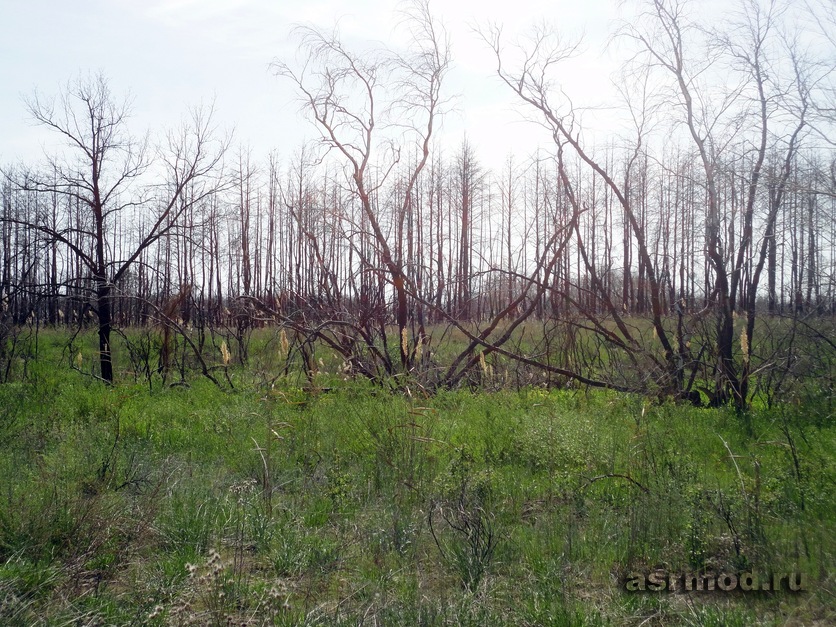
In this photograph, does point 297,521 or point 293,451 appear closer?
point 297,521

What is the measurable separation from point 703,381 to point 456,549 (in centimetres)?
814

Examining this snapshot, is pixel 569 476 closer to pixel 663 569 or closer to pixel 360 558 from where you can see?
pixel 663 569

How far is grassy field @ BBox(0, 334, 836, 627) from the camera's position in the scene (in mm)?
3604

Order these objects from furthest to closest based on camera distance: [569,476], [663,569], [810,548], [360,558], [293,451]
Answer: [293,451] < [569,476] < [360,558] < [663,569] < [810,548]

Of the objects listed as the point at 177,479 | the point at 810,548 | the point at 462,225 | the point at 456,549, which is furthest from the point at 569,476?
the point at 462,225

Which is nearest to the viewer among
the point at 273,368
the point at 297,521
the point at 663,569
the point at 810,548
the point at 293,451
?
the point at 810,548

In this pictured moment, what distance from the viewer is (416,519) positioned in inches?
199

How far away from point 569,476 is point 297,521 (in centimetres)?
257

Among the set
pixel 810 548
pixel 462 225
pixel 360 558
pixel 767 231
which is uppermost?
pixel 462 225

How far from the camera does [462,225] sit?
35719 millimetres

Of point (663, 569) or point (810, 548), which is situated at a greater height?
point (810, 548)

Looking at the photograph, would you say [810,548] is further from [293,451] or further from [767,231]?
[767,231]

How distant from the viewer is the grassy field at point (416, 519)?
11.8ft

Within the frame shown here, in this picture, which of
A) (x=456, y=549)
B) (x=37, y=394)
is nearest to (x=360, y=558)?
(x=456, y=549)
